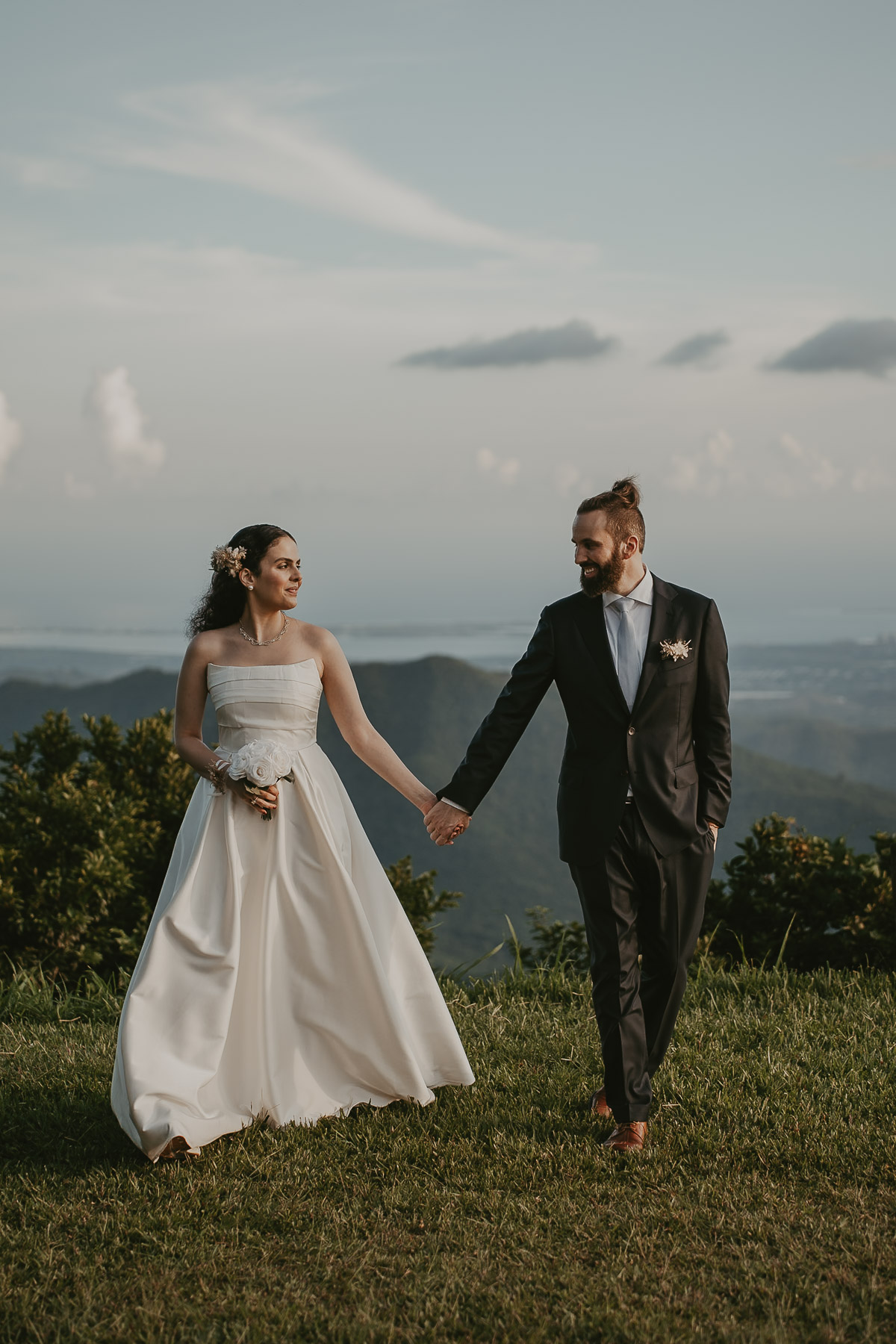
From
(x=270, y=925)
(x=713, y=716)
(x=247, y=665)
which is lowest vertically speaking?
(x=270, y=925)

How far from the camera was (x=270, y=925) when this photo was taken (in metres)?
5.09

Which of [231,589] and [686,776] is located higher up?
[231,589]

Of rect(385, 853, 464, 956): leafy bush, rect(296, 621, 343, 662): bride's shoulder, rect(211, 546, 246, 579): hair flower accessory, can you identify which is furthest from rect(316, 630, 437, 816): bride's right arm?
rect(385, 853, 464, 956): leafy bush

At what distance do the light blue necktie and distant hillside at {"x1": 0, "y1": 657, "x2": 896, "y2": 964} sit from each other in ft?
34.0

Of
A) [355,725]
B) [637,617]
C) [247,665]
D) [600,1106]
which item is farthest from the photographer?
[355,725]

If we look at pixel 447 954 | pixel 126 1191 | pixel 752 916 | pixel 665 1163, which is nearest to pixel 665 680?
pixel 665 1163

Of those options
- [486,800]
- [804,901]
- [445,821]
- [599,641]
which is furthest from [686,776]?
[486,800]

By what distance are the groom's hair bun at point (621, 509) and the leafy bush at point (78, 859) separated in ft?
14.1

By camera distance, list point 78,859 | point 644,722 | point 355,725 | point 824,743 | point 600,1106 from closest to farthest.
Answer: point 644,722, point 600,1106, point 355,725, point 78,859, point 824,743

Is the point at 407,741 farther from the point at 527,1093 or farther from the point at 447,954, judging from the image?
the point at 527,1093

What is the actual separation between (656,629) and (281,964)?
2146mm

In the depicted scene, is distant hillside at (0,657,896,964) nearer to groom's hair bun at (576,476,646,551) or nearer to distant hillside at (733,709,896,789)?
distant hillside at (733,709,896,789)

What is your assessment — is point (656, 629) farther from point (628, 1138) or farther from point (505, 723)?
point (628, 1138)

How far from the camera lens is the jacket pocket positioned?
4828mm
